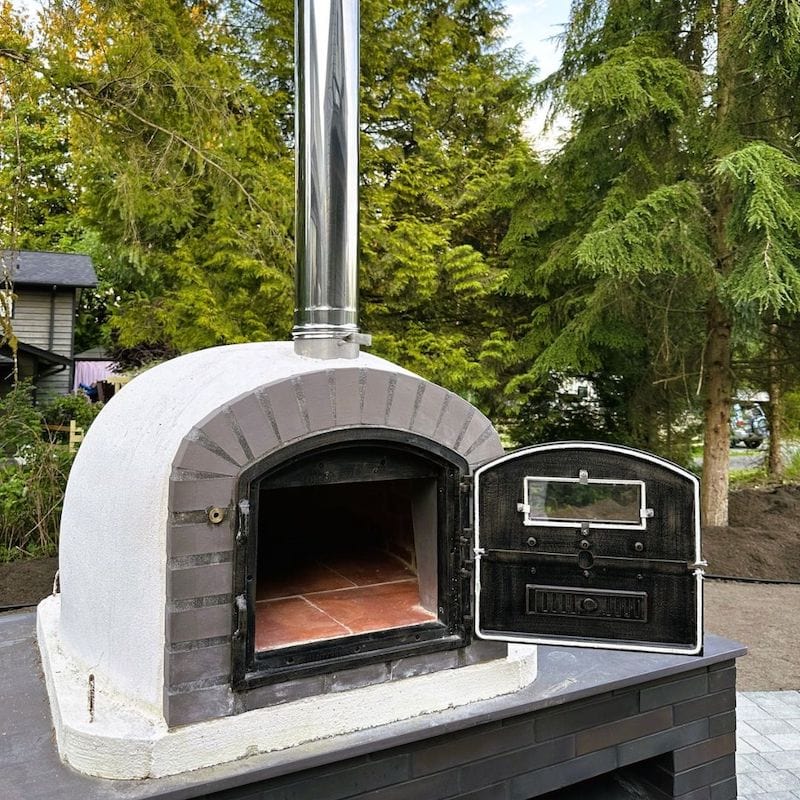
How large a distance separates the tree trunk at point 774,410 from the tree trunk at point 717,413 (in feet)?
1.75

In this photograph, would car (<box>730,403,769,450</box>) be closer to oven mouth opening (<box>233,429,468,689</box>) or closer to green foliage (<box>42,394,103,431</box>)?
oven mouth opening (<box>233,429,468,689</box>)

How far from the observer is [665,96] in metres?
5.19

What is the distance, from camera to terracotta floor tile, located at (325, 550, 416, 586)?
2.58 meters

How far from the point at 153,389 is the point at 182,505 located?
0.65 meters

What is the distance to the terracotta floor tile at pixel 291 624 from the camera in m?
1.97

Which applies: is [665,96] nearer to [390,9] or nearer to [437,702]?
[390,9]

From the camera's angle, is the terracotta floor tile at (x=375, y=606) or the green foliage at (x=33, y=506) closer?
the terracotta floor tile at (x=375, y=606)

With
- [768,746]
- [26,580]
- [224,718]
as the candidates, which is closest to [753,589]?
[768,746]

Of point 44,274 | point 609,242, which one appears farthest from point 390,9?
point 44,274

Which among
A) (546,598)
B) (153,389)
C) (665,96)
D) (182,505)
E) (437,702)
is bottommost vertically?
(437,702)

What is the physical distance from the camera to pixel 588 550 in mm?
2023

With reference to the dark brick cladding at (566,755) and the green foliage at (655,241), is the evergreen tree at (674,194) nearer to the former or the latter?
the green foliage at (655,241)

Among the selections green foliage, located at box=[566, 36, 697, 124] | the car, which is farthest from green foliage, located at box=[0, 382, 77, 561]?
the car

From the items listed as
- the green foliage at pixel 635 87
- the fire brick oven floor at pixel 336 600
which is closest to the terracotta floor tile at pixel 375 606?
the fire brick oven floor at pixel 336 600
